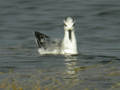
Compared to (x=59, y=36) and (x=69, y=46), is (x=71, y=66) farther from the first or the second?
(x=59, y=36)

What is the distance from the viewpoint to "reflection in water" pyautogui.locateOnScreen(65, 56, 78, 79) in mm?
10859

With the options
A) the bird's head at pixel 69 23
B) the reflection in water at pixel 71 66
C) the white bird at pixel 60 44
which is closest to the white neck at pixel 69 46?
the white bird at pixel 60 44

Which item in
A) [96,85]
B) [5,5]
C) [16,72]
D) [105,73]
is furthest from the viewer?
[5,5]

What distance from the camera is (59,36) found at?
18.4 metres

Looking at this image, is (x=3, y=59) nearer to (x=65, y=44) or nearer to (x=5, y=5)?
(x=65, y=44)

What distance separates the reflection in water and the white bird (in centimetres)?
48

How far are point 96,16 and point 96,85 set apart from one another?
12.5m

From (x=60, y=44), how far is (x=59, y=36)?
3.38 metres

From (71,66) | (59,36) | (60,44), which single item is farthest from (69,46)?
(59,36)

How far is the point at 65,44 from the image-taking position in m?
15.1

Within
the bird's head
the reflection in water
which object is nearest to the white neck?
the bird's head

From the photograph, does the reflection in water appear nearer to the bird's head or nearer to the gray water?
the gray water

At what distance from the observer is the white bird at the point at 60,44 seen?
14719 mm

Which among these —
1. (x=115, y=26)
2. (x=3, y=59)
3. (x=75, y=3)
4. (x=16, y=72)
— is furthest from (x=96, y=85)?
(x=75, y=3)
